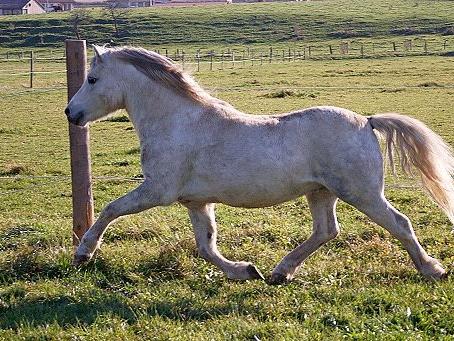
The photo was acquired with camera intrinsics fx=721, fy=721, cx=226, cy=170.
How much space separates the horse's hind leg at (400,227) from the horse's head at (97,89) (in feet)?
8.28

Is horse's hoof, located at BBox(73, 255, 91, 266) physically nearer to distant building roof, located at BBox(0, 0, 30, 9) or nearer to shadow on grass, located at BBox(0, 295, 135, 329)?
shadow on grass, located at BBox(0, 295, 135, 329)

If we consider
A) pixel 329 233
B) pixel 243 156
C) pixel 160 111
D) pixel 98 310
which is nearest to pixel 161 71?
pixel 160 111

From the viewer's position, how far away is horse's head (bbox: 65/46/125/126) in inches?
271

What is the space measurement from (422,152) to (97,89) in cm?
310

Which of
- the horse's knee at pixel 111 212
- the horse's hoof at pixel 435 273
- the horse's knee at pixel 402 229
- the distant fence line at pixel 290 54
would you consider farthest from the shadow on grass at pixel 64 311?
the distant fence line at pixel 290 54

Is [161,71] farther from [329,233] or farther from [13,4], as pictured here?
[13,4]

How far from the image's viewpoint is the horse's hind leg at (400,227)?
634 centimetres

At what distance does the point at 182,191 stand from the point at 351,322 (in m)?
2.08

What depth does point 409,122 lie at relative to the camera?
6.62m

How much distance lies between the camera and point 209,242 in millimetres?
6883

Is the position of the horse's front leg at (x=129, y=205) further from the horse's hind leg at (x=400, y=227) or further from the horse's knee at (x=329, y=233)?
the horse's hind leg at (x=400, y=227)

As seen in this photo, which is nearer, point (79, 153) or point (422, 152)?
point (422, 152)

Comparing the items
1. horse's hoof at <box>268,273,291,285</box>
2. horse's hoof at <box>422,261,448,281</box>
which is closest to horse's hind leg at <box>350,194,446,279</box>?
horse's hoof at <box>422,261,448,281</box>

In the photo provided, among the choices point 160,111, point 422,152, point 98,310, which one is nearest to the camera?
point 98,310
